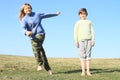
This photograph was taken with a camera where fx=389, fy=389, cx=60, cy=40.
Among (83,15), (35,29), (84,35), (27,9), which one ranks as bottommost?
(84,35)

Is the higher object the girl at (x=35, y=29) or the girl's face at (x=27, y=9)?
the girl's face at (x=27, y=9)

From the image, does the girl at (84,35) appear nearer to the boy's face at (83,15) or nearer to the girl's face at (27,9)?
the boy's face at (83,15)

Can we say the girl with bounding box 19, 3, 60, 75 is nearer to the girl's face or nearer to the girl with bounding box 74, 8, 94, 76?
the girl's face

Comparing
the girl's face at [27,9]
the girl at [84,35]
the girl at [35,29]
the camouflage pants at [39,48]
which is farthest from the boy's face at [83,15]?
the girl's face at [27,9]

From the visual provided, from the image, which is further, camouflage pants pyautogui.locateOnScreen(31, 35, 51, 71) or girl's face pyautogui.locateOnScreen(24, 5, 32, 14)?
girl's face pyautogui.locateOnScreen(24, 5, 32, 14)

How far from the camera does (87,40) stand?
13508 mm

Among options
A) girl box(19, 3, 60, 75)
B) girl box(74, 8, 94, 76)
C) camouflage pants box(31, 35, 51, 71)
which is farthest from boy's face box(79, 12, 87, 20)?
camouflage pants box(31, 35, 51, 71)

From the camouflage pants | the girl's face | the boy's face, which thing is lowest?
the camouflage pants

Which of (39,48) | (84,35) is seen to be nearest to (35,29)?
(39,48)

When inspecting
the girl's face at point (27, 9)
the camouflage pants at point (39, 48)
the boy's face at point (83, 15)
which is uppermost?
the girl's face at point (27, 9)

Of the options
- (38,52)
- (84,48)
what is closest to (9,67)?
(38,52)

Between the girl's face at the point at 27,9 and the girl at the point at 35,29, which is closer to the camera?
the girl at the point at 35,29

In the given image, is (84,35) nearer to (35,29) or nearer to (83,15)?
(83,15)

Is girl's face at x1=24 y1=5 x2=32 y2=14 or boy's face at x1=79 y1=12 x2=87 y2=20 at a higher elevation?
girl's face at x1=24 y1=5 x2=32 y2=14
